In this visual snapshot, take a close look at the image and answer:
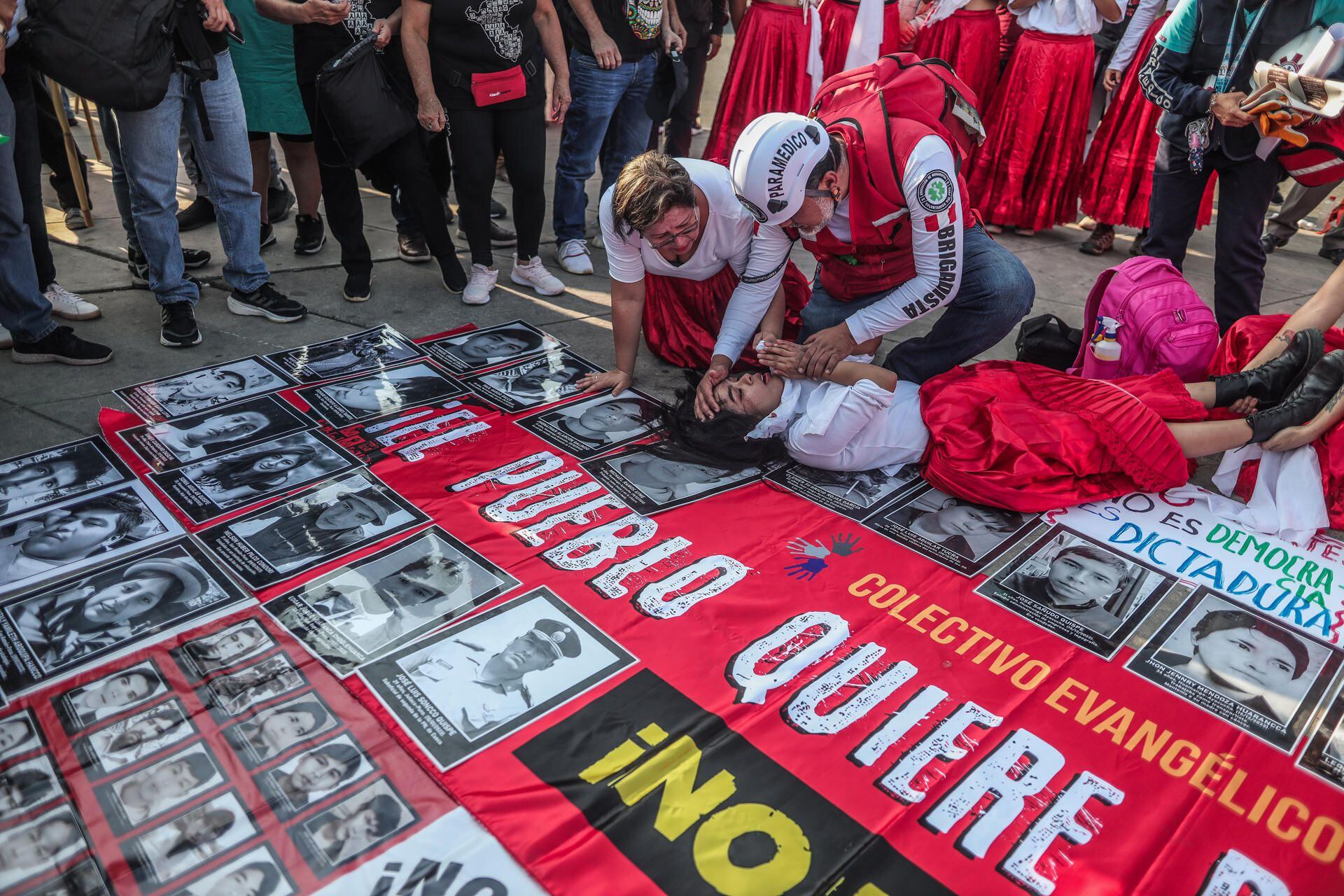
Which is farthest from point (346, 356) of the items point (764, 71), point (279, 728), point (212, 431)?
point (764, 71)

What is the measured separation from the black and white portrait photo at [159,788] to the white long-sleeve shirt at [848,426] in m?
1.51

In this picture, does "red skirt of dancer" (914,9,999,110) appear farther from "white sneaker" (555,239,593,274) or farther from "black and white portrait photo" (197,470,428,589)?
"black and white portrait photo" (197,470,428,589)

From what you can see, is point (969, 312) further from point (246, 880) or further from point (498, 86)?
point (246, 880)

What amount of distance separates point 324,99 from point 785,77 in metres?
2.07

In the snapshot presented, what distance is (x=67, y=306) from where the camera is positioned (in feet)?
9.44

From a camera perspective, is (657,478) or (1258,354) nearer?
(657,478)

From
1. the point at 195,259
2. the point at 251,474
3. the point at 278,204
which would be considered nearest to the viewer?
the point at 251,474

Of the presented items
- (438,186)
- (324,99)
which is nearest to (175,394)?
(324,99)

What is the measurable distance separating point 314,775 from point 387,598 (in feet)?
1.48

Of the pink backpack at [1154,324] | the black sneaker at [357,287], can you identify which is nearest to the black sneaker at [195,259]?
the black sneaker at [357,287]

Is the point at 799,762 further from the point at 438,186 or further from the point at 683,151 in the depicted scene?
the point at 683,151

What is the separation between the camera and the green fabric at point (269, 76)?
3293 mm

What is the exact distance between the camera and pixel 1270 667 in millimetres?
1843

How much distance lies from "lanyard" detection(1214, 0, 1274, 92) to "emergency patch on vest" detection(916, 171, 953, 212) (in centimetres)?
112
